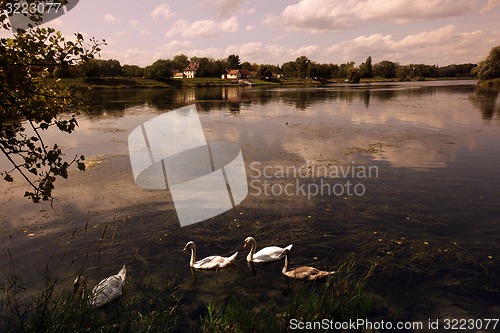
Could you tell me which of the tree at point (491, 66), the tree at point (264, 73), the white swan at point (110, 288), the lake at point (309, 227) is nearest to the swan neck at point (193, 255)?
the lake at point (309, 227)

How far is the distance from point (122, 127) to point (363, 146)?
1015 inches

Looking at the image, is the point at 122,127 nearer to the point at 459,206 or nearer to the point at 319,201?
the point at 319,201

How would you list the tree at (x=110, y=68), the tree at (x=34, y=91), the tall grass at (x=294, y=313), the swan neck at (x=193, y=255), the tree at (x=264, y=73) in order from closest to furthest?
1. the tree at (x=34, y=91)
2. the tall grass at (x=294, y=313)
3. the swan neck at (x=193, y=255)
4. the tree at (x=110, y=68)
5. the tree at (x=264, y=73)

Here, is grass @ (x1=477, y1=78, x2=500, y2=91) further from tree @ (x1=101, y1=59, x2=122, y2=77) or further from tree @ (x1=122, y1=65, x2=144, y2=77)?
tree @ (x1=122, y1=65, x2=144, y2=77)

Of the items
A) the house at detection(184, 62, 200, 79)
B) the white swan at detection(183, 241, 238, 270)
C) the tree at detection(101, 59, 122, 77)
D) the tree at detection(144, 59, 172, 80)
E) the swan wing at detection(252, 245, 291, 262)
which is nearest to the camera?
the white swan at detection(183, 241, 238, 270)

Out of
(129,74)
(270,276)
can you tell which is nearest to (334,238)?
(270,276)

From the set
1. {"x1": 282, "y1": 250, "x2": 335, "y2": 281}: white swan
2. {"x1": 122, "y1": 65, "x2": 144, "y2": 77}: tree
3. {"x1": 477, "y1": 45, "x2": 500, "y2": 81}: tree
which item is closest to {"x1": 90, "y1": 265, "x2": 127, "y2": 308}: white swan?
{"x1": 282, "y1": 250, "x2": 335, "y2": 281}: white swan

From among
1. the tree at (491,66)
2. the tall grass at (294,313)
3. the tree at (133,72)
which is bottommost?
the tall grass at (294,313)

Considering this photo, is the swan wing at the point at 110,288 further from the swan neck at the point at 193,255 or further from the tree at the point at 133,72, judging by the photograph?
the tree at the point at 133,72

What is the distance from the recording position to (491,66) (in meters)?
100

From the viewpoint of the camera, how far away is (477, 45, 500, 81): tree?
99.4m

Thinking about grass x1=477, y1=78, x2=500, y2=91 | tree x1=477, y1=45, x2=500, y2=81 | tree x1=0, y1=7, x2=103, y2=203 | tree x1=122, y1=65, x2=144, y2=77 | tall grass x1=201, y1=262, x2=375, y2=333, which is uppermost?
tree x1=122, y1=65, x2=144, y2=77

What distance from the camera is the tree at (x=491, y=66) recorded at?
99.4 metres

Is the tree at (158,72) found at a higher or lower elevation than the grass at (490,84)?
higher
